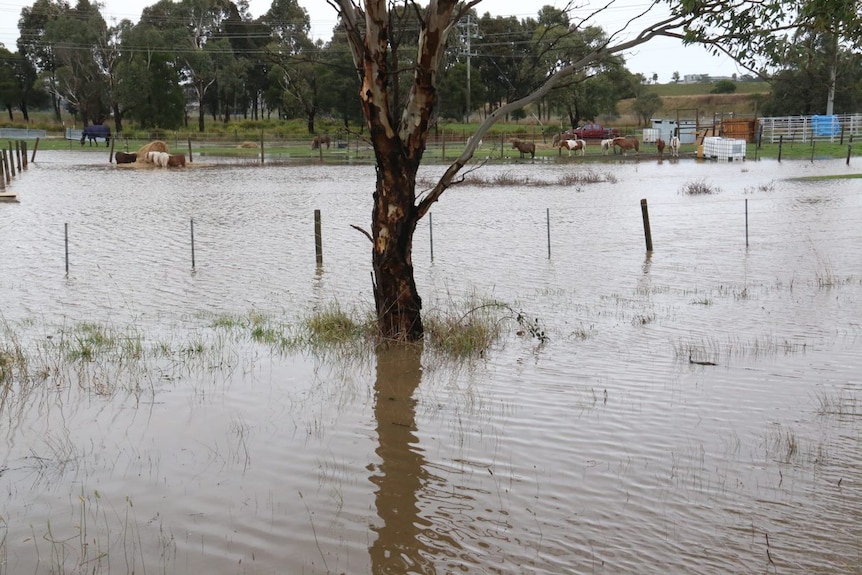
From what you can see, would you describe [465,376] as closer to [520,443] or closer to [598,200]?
[520,443]

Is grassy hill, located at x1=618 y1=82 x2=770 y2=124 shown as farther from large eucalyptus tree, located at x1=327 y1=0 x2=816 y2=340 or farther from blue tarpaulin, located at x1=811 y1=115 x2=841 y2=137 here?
large eucalyptus tree, located at x1=327 y1=0 x2=816 y2=340

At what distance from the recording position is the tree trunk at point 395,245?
10555mm

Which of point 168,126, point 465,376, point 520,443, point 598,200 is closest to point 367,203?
point 598,200

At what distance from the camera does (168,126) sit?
8562cm

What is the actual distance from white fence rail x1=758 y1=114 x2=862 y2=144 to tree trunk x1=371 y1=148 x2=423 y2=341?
60301mm

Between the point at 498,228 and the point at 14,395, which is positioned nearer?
the point at 14,395

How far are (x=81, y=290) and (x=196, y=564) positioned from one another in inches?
465

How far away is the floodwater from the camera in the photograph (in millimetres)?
5777

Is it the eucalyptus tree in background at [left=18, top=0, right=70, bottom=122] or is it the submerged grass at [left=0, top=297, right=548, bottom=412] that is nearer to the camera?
the submerged grass at [left=0, top=297, right=548, bottom=412]

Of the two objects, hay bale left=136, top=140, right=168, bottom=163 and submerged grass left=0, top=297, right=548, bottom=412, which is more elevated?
hay bale left=136, top=140, right=168, bottom=163

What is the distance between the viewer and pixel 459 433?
7934mm

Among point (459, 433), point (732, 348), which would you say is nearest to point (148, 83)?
point (732, 348)

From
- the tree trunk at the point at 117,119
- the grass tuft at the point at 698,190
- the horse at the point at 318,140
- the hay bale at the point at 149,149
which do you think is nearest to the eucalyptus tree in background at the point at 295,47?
the horse at the point at 318,140

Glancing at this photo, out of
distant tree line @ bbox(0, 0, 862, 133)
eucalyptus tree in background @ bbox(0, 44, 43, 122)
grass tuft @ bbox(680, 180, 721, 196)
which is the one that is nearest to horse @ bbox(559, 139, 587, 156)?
distant tree line @ bbox(0, 0, 862, 133)
